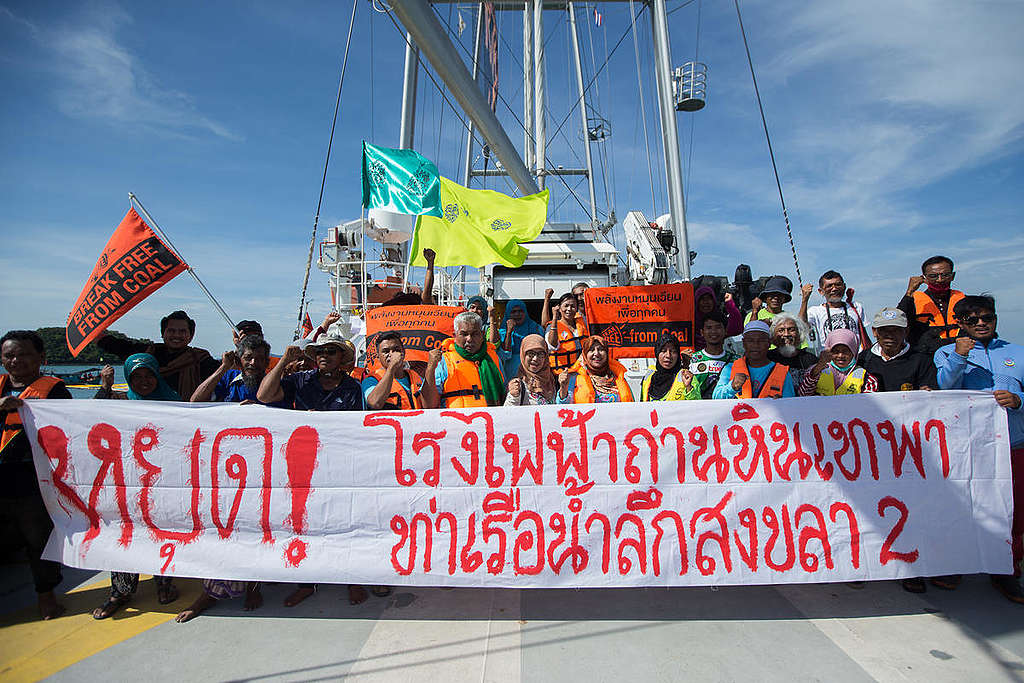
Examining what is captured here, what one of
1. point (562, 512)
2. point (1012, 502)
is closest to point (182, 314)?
point (562, 512)

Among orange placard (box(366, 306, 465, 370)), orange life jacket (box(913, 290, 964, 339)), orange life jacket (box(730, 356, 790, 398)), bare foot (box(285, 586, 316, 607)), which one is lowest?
bare foot (box(285, 586, 316, 607))

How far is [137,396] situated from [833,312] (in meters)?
5.52

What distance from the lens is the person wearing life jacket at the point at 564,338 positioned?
5.17 m

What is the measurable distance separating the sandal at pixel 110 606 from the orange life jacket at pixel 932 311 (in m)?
5.97

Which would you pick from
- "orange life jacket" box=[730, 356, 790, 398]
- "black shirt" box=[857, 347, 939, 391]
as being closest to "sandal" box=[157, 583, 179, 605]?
"orange life jacket" box=[730, 356, 790, 398]

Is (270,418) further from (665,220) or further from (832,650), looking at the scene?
(665,220)

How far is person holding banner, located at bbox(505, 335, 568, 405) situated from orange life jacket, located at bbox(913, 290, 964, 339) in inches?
123

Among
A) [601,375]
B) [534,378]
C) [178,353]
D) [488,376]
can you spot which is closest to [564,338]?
[488,376]

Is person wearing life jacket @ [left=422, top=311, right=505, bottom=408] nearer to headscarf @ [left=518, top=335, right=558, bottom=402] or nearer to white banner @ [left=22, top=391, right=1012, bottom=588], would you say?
headscarf @ [left=518, top=335, right=558, bottom=402]

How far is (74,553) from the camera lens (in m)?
3.21

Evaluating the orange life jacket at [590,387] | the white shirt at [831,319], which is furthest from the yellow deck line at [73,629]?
the white shirt at [831,319]

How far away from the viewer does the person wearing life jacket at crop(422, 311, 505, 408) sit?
3936mm

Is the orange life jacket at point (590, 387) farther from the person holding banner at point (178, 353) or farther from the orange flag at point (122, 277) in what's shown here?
the orange flag at point (122, 277)

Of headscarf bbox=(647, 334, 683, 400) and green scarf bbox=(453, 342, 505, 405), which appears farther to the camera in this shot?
green scarf bbox=(453, 342, 505, 405)
